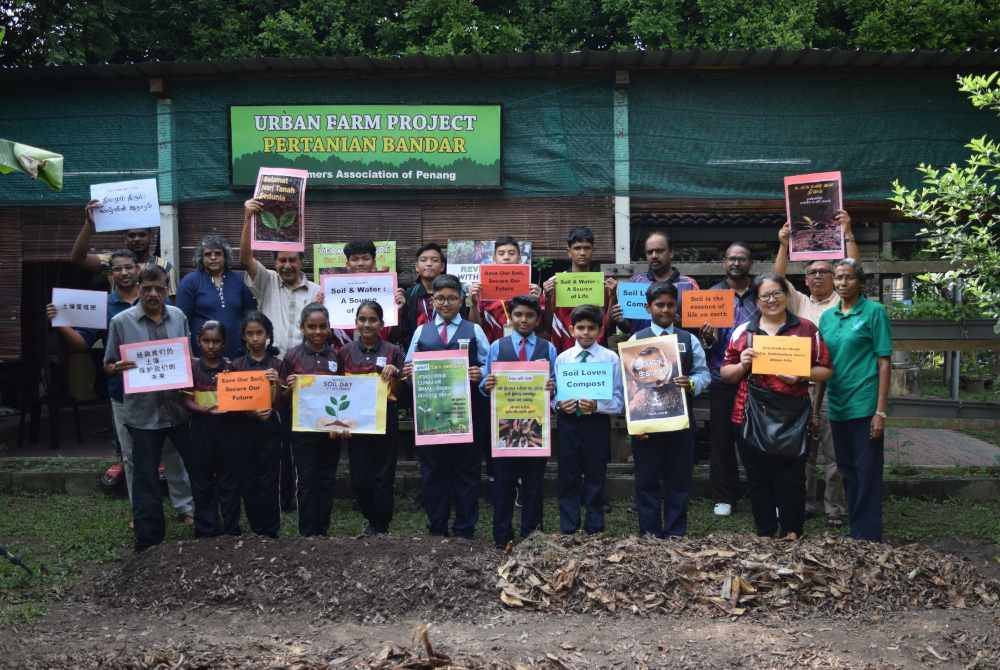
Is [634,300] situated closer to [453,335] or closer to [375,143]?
[453,335]

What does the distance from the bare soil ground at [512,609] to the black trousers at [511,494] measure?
0.46 m

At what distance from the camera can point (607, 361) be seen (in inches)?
238

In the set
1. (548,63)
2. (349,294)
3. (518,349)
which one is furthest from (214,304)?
(548,63)

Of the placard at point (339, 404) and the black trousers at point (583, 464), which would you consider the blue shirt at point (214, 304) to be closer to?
the placard at point (339, 404)

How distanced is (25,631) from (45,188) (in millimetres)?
5622

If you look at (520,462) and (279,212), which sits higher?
(279,212)

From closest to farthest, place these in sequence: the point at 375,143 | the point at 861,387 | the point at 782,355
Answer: the point at 782,355
the point at 861,387
the point at 375,143

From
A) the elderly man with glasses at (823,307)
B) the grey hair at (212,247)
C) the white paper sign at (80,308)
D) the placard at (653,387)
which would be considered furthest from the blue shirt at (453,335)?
the white paper sign at (80,308)

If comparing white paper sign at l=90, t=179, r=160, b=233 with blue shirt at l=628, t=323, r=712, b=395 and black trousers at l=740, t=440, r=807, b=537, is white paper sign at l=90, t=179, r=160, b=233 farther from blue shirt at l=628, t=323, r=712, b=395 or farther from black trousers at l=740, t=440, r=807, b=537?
→ black trousers at l=740, t=440, r=807, b=537

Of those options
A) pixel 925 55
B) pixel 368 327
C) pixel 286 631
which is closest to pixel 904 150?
A: pixel 925 55

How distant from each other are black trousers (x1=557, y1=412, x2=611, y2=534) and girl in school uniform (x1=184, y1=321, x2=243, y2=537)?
213cm

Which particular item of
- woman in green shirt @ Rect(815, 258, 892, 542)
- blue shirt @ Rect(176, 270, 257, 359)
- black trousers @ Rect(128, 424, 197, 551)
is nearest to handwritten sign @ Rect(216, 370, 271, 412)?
black trousers @ Rect(128, 424, 197, 551)

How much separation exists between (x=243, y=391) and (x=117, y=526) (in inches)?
74.2

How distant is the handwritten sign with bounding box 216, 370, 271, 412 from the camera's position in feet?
19.6
